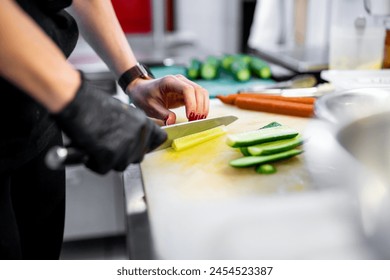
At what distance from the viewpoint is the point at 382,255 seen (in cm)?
46

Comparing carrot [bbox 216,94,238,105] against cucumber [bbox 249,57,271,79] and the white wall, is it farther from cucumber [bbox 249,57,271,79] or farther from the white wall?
the white wall

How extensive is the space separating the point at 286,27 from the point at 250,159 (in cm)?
172

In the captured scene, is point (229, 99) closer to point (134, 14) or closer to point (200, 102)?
point (200, 102)

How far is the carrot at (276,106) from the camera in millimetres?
875

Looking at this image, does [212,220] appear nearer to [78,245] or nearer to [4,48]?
[4,48]

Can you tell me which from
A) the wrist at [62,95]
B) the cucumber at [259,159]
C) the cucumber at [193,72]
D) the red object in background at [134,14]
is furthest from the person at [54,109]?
the red object in background at [134,14]

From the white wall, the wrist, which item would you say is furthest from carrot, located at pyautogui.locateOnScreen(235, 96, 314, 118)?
the white wall

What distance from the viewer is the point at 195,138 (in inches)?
30.1

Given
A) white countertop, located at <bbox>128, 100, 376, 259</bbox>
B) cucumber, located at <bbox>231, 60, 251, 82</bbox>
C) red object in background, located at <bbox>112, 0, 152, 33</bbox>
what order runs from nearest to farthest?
1. white countertop, located at <bbox>128, 100, 376, 259</bbox>
2. cucumber, located at <bbox>231, 60, 251, 82</bbox>
3. red object in background, located at <bbox>112, 0, 152, 33</bbox>

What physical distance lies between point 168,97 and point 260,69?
2.26 feet

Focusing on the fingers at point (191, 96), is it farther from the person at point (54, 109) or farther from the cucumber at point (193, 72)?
the cucumber at point (193, 72)

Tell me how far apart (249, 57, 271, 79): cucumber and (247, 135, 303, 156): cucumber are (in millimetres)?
778

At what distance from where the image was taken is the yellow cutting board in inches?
24.0

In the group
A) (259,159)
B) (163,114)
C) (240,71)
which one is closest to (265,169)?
(259,159)
